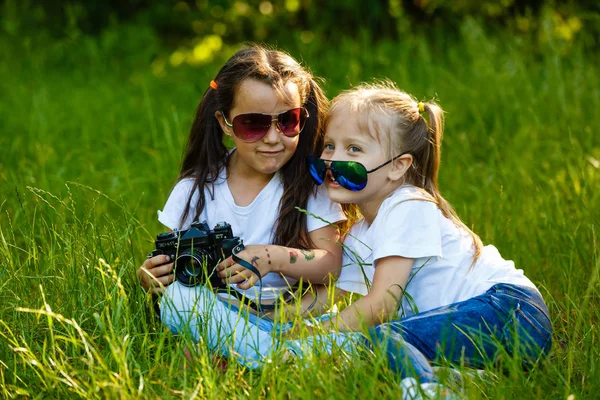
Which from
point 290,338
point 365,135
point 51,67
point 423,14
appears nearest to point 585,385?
point 290,338

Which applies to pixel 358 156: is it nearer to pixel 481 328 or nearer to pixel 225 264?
pixel 225 264

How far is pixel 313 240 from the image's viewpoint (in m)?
3.18

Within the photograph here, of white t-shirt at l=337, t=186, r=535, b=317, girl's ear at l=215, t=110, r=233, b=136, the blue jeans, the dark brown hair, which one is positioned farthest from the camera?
girl's ear at l=215, t=110, r=233, b=136

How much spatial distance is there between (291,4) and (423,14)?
1261 mm

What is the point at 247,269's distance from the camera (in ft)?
9.66

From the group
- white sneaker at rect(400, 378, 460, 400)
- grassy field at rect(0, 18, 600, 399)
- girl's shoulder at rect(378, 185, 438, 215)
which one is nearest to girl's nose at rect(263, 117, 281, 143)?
girl's shoulder at rect(378, 185, 438, 215)

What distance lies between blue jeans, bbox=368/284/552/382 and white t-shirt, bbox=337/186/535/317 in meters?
0.08

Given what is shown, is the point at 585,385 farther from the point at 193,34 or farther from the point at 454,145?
the point at 193,34

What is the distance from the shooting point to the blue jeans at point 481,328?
2.58 meters

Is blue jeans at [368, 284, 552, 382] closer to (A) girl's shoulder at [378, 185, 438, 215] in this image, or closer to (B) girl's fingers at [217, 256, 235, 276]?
(A) girl's shoulder at [378, 185, 438, 215]

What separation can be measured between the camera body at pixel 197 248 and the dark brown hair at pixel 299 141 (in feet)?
1.04

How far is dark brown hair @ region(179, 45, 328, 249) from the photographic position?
3102mm

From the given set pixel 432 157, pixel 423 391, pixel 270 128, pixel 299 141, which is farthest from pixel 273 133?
pixel 423 391

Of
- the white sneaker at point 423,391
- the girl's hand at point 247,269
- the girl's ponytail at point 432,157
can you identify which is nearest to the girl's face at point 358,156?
the girl's ponytail at point 432,157
